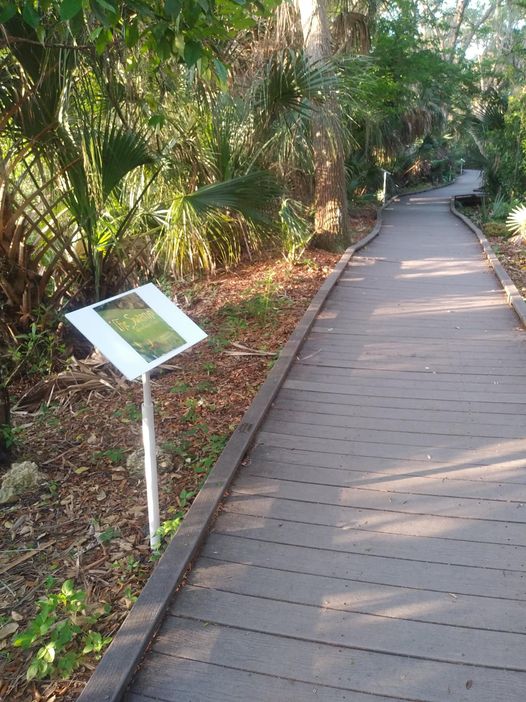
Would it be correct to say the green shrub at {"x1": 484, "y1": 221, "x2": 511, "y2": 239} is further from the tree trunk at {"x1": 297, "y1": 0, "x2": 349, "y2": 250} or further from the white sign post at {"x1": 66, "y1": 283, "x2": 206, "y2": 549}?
the white sign post at {"x1": 66, "y1": 283, "x2": 206, "y2": 549}

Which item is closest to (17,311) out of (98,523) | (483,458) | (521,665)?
(98,523)

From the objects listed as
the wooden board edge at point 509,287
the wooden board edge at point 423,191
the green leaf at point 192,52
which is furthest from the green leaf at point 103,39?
the wooden board edge at point 423,191

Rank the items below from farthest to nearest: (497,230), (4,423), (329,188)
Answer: (497,230) < (329,188) < (4,423)

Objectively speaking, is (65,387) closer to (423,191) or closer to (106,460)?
(106,460)

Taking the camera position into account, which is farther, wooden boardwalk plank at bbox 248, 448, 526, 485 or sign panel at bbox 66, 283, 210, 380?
wooden boardwalk plank at bbox 248, 448, 526, 485

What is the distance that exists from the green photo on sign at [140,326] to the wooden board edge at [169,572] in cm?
90

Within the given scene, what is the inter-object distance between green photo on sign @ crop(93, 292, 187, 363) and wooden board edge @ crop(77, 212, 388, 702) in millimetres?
900

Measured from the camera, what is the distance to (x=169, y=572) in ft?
8.64

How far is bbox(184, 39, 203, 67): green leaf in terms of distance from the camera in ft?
9.00

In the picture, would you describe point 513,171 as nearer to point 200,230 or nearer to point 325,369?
point 200,230

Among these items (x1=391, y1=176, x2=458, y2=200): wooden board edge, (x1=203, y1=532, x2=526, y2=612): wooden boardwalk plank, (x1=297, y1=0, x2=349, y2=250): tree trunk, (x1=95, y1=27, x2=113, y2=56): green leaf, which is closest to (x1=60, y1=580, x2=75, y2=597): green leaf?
(x1=203, y1=532, x2=526, y2=612): wooden boardwalk plank

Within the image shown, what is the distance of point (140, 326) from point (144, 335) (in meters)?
0.06

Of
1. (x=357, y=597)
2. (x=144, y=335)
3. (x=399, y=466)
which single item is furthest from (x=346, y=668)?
(x=144, y=335)

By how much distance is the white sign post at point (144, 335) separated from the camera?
256 cm
